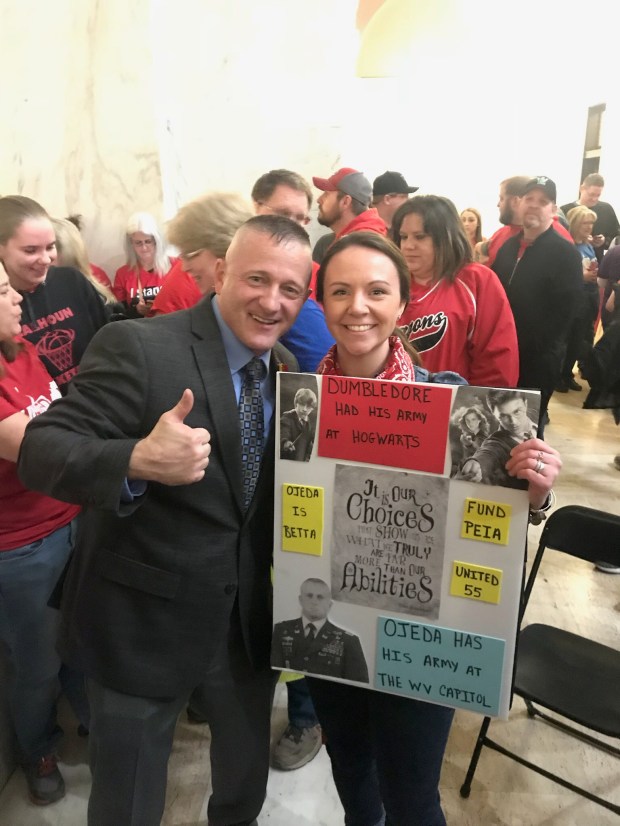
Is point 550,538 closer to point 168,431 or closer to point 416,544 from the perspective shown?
point 416,544

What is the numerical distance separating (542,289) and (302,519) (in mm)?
2411

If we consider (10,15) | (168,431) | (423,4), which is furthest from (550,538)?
(10,15)

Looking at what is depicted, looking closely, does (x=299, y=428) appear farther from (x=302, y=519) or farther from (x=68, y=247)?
(x=68, y=247)

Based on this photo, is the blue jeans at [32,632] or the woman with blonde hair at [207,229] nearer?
the blue jeans at [32,632]

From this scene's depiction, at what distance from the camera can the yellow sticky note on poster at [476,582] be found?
1140 millimetres

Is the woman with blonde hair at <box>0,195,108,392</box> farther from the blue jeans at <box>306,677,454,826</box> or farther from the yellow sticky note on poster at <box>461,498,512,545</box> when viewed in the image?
the yellow sticky note on poster at <box>461,498,512,545</box>

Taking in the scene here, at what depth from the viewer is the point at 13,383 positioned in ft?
5.14

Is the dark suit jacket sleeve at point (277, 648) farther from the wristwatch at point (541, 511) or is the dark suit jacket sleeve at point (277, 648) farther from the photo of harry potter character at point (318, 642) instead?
the wristwatch at point (541, 511)

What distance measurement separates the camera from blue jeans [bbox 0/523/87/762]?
64.1 inches

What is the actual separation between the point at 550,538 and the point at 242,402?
4.07 feet

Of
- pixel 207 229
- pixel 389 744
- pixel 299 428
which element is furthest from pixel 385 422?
pixel 207 229

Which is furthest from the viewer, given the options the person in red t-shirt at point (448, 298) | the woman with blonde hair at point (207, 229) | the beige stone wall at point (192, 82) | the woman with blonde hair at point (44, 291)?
the beige stone wall at point (192, 82)

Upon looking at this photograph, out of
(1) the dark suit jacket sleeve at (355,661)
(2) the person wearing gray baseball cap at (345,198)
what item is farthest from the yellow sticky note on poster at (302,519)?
(2) the person wearing gray baseball cap at (345,198)

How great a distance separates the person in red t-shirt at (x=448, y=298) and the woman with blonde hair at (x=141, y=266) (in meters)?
1.87
